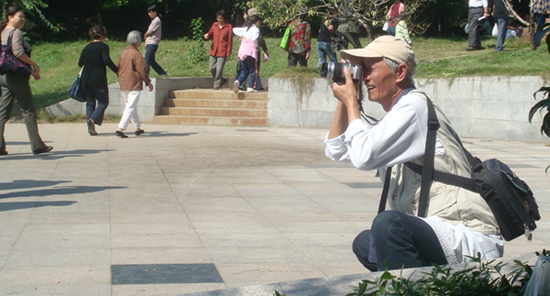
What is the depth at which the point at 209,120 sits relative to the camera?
46.4 ft

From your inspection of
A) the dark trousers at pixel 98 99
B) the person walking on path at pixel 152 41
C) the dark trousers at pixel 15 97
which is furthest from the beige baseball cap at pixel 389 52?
the person walking on path at pixel 152 41

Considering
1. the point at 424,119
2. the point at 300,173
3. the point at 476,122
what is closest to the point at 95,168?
the point at 300,173

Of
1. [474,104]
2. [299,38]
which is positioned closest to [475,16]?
[474,104]

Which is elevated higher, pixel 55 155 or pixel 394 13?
pixel 394 13

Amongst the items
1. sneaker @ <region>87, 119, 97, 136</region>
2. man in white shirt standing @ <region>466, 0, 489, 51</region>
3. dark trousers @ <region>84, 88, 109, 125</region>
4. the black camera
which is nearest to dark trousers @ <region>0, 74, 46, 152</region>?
dark trousers @ <region>84, 88, 109, 125</region>

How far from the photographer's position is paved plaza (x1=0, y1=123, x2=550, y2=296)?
13.6ft

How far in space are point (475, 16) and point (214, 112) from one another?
7.22 meters

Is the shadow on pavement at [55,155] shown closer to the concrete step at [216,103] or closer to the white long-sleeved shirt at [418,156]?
the concrete step at [216,103]

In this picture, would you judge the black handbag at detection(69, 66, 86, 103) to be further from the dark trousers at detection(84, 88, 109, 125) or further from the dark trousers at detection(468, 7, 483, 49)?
the dark trousers at detection(468, 7, 483, 49)

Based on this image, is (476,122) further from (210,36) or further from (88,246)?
(88,246)

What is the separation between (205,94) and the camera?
1498 centimetres

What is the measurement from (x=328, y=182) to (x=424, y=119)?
16.2ft

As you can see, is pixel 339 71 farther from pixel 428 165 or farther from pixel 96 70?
pixel 96 70

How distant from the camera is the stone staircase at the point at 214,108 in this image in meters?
14.1
